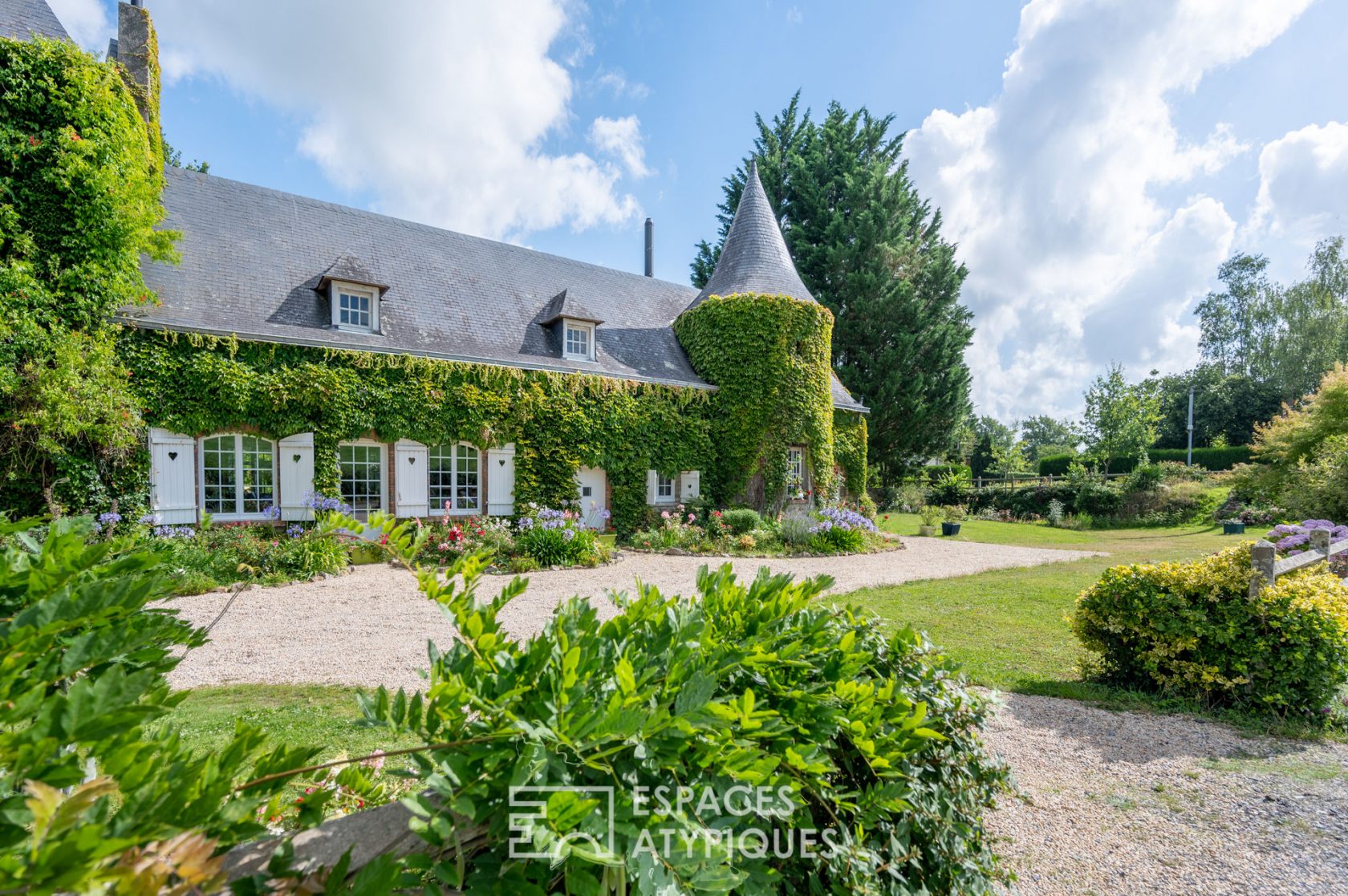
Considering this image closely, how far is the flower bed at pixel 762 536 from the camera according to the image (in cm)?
1170

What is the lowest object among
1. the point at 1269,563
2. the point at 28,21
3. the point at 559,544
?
the point at 559,544

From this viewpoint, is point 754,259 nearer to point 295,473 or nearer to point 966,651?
point 295,473

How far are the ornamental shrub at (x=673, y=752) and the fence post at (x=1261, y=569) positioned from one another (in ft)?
12.6

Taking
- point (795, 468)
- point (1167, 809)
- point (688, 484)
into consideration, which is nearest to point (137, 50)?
point (688, 484)

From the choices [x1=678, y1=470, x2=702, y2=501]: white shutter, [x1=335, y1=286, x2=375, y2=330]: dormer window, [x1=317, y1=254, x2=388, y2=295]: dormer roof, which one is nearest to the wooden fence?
[x1=678, y1=470, x2=702, y2=501]: white shutter

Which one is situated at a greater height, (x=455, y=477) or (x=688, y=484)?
(x=455, y=477)

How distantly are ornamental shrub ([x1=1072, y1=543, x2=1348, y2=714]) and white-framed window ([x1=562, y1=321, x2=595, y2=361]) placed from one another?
11.1 meters

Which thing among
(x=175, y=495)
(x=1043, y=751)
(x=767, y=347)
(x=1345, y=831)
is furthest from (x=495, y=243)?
(x=1345, y=831)

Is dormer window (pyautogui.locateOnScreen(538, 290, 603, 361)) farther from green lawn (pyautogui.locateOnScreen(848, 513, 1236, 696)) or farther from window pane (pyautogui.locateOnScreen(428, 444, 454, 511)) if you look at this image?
green lawn (pyautogui.locateOnScreen(848, 513, 1236, 696))

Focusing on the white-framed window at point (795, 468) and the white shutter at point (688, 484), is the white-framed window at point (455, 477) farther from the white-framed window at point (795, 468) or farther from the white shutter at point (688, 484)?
the white-framed window at point (795, 468)

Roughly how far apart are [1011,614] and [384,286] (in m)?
12.0

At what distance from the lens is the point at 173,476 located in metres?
9.37

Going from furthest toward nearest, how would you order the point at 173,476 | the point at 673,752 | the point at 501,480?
the point at 501,480, the point at 173,476, the point at 673,752

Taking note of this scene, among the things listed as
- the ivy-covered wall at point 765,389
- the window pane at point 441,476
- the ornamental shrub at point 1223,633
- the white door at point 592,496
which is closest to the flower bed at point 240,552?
the window pane at point 441,476
